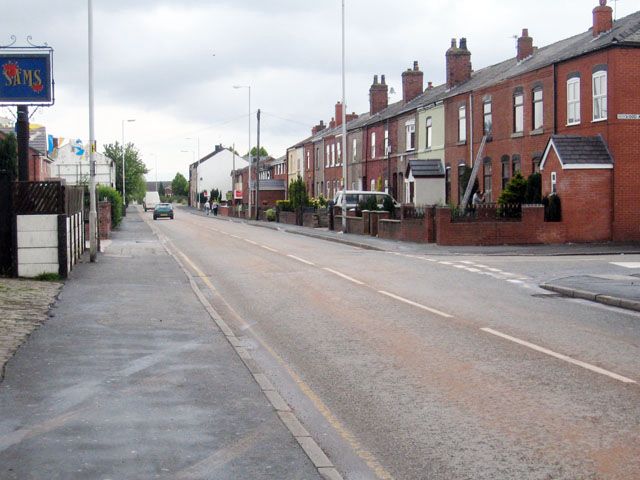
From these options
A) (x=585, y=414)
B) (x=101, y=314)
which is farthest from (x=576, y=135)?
(x=585, y=414)

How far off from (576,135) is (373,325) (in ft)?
71.6

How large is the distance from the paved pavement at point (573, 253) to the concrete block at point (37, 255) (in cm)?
1043

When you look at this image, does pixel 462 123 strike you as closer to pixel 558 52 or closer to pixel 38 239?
pixel 558 52

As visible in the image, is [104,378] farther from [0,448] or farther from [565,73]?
[565,73]

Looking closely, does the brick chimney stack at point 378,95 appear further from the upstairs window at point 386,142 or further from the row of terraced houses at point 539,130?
the upstairs window at point 386,142

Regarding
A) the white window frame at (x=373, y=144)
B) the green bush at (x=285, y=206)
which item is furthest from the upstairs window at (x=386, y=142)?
the green bush at (x=285, y=206)

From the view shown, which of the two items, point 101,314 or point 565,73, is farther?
point 565,73

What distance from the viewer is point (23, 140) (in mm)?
19188

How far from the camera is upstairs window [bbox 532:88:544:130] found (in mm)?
36000

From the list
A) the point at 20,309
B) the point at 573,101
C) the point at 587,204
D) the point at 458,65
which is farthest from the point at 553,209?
the point at 20,309

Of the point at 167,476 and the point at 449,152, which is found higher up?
the point at 449,152

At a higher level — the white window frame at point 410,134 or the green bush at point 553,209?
the white window frame at point 410,134

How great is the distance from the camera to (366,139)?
61.3 meters

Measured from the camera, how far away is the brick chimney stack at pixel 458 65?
49.5 metres
